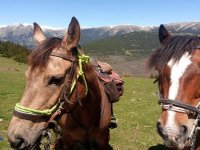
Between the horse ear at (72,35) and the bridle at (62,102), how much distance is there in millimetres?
203

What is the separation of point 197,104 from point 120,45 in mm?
156650

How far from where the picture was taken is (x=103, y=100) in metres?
6.13

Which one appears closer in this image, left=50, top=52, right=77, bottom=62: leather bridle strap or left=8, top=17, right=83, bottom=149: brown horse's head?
left=8, top=17, right=83, bottom=149: brown horse's head

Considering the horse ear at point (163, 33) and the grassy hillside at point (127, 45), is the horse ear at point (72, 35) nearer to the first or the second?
the horse ear at point (163, 33)

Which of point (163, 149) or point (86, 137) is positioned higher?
point (86, 137)

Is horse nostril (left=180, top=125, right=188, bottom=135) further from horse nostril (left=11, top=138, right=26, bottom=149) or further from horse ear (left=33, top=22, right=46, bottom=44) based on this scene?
horse ear (left=33, top=22, right=46, bottom=44)

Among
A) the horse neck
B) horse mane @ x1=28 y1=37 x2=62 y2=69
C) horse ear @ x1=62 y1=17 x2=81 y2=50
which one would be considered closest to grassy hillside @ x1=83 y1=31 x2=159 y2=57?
the horse neck

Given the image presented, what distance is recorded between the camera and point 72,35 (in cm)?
485

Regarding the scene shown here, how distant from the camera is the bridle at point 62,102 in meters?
4.34

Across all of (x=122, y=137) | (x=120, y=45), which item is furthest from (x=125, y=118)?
(x=120, y=45)

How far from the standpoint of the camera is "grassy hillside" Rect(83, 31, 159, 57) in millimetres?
139575

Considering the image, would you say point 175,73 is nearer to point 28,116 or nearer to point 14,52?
point 28,116

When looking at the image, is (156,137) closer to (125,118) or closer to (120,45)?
(125,118)

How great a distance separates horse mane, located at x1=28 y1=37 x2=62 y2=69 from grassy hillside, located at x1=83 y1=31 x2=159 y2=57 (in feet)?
422
